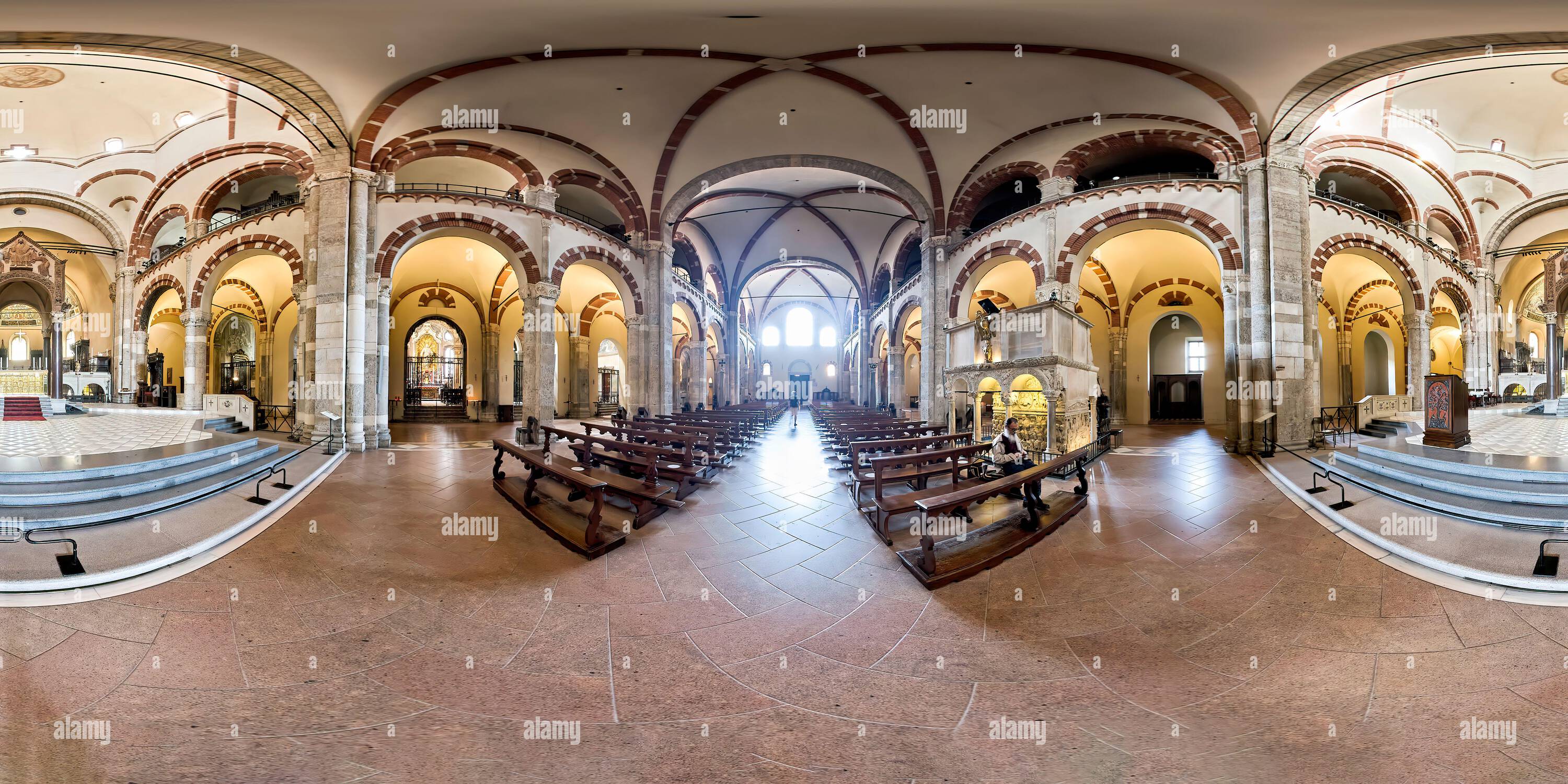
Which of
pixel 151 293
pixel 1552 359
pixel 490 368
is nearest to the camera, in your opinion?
pixel 1552 359

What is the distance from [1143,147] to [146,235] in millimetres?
30457

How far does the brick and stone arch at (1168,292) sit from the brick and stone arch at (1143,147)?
6079 millimetres

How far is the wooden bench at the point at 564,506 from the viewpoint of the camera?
4.66 m

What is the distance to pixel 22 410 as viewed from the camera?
12094 millimetres

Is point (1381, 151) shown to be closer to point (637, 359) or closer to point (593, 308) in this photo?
point (637, 359)

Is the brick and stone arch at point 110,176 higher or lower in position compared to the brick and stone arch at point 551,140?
higher

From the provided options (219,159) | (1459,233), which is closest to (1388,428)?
(1459,233)

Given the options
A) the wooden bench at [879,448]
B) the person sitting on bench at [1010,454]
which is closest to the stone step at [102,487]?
the wooden bench at [879,448]

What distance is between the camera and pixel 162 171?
16.1 m

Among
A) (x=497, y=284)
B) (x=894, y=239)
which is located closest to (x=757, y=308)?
(x=894, y=239)

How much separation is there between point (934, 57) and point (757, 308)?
3064cm

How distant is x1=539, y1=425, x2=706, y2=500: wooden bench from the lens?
670 centimetres

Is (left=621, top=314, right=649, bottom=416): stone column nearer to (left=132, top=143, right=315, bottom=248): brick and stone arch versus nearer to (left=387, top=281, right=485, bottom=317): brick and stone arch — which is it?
(left=132, top=143, right=315, bottom=248): brick and stone arch

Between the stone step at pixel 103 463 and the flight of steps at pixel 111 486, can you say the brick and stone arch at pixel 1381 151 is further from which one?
the stone step at pixel 103 463
